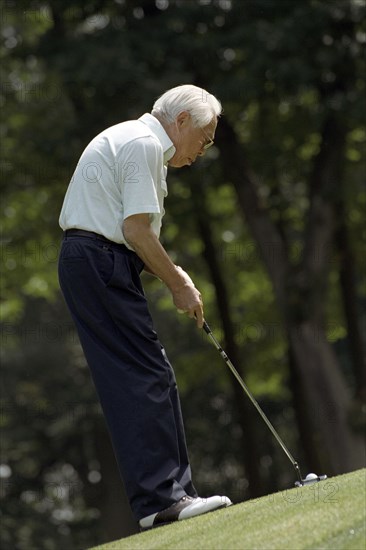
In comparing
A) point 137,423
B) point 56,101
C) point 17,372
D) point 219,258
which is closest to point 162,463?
point 137,423

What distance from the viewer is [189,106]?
577cm

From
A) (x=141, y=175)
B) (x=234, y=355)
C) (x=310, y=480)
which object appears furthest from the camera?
(x=234, y=355)

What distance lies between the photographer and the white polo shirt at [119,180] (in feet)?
18.1

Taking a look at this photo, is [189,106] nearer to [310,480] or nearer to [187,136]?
[187,136]

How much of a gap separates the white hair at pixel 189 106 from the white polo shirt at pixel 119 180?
86mm

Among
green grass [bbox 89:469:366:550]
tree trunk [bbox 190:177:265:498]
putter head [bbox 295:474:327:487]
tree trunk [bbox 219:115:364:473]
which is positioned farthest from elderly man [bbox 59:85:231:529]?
tree trunk [bbox 190:177:265:498]

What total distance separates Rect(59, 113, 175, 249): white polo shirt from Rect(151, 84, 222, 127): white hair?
0.28 ft

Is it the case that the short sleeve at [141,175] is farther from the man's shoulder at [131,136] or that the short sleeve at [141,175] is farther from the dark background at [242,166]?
the dark background at [242,166]

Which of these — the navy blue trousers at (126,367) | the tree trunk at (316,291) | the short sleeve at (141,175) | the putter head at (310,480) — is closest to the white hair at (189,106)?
the short sleeve at (141,175)

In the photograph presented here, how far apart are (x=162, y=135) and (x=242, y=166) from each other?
1219 cm

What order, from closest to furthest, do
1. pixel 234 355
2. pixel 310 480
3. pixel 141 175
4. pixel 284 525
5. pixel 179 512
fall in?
pixel 284 525
pixel 141 175
pixel 179 512
pixel 310 480
pixel 234 355

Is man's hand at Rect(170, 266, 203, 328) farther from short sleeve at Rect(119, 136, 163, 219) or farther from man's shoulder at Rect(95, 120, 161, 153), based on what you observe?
man's shoulder at Rect(95, 120, 161, 153)

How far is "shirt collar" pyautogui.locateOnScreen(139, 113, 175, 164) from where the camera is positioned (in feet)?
18.8

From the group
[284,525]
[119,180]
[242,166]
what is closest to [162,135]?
[119,180]
